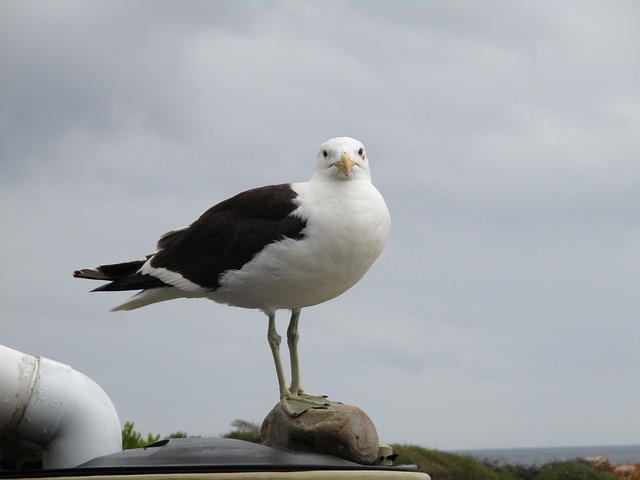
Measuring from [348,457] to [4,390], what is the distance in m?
2.64

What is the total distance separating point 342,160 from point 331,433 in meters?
2.04

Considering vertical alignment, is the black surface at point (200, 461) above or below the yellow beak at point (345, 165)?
below

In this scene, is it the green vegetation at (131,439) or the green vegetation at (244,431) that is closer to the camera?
the green vegetation at (131,439)

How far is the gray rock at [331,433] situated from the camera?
6926 mm

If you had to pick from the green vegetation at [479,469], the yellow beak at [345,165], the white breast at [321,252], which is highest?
the yellow beak at [345,165]

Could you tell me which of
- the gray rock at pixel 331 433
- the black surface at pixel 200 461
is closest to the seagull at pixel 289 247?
the gray rock at pixel 331 433

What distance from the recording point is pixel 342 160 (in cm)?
703

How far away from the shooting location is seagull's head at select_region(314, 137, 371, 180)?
277 inches

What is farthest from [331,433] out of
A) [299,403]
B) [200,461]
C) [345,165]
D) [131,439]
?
[131,439]

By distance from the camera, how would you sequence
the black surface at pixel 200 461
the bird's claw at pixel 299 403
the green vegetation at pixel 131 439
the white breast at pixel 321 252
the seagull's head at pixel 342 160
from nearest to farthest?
the black surface at pixel 200 461, the white breast at pixel 321 252, the seagull's head at pixel 342 160, the bird's claw at pixel 299 403, the green vegetation at pixel 131 439

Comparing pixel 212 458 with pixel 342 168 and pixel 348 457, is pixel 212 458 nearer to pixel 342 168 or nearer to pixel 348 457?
pixel 348 457

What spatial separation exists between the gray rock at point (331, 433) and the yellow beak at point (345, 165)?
1.79 meters

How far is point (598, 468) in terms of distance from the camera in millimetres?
19703

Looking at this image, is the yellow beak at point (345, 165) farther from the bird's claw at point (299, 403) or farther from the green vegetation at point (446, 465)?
the green vegetation at point (446, 465)
